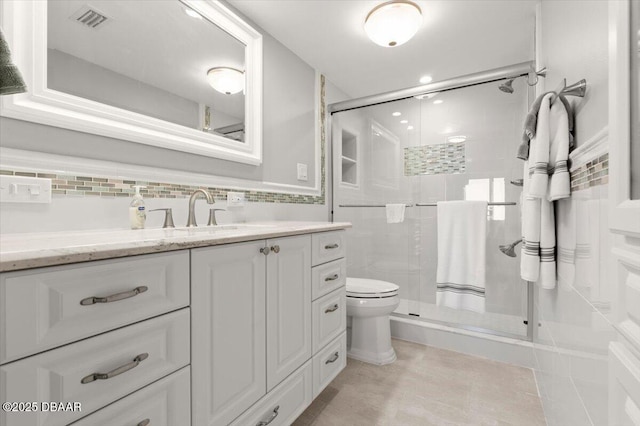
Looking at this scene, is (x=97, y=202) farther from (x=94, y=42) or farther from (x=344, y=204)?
(x=344, y=204)

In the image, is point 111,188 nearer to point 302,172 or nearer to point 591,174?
point 302,172

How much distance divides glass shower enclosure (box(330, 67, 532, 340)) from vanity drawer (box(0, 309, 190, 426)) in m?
2.12

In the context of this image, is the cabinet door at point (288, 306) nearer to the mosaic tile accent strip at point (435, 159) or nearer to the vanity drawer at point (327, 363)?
the vanity drawer at point (327, 363)

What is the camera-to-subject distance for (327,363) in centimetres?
152

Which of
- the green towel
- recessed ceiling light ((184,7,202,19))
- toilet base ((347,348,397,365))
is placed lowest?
toilet base ((347,348,397,365))

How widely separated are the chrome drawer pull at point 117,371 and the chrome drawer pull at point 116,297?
157 millimetres

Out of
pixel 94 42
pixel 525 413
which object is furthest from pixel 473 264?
pixel 94 42

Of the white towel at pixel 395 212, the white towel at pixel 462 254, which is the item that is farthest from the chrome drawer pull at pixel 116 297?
the white towel at pixel 395 212

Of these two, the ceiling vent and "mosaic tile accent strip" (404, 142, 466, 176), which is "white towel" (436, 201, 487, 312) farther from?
the ceiling vent

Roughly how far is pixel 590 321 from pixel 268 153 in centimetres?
187

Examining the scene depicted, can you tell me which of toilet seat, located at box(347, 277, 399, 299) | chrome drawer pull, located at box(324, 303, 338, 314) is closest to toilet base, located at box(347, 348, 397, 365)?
toilet seat, located at box(347, 277, 399, 299)

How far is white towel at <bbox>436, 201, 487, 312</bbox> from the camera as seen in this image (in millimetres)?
2119

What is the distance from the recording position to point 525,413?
149 cm

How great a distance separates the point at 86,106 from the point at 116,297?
926 millimetres
